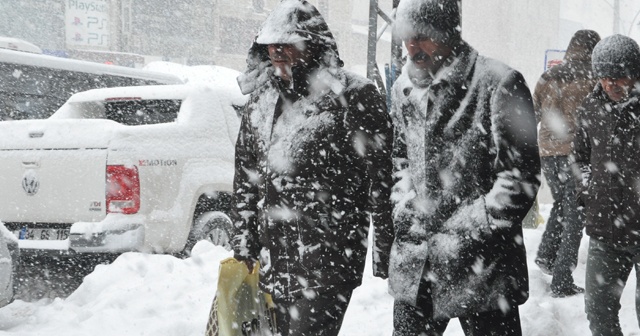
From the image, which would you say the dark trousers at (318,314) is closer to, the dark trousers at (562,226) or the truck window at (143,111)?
the dark trousers at (562,226)

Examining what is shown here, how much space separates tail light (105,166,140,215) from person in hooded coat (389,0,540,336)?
3.43 metres

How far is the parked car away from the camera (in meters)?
5.14

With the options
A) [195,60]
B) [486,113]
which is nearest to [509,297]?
[486,113]

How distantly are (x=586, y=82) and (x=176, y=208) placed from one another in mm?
3320

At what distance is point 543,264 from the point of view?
5.98 metres

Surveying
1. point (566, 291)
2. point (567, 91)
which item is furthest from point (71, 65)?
point (566, 291)

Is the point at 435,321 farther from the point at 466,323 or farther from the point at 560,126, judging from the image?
the point at 560,126

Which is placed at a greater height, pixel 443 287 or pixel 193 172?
pixel 443 287

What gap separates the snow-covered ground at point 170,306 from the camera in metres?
4.88

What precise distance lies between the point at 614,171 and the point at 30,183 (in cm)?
448

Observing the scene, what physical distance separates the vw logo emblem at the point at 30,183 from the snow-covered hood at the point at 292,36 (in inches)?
140

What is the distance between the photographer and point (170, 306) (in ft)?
18.3

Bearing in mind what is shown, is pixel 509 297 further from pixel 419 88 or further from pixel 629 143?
pixel 629 143

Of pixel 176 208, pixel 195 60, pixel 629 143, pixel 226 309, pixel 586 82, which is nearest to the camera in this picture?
pixel 226 309
